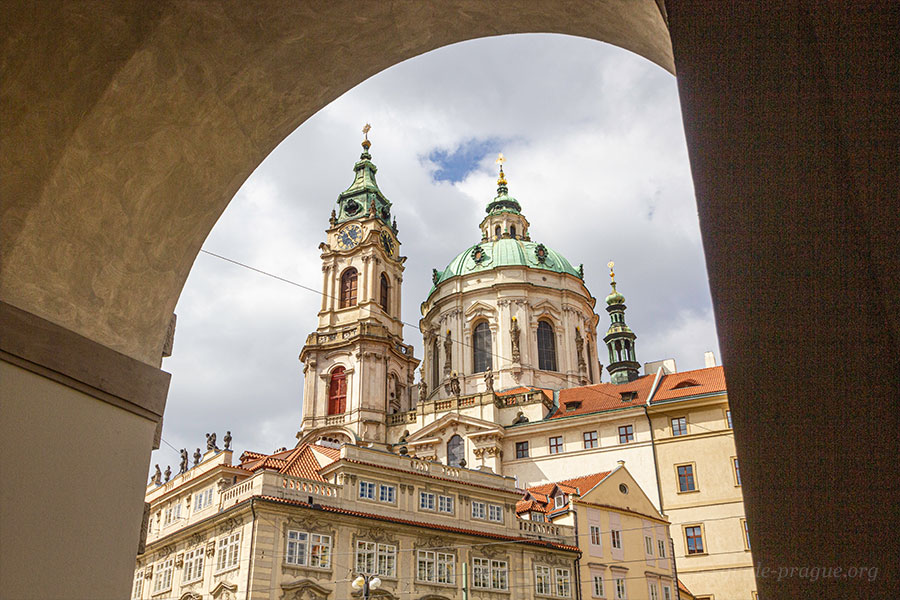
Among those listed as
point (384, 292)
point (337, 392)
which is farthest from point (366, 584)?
point (384, 292)

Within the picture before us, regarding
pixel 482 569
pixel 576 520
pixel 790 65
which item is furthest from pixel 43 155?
pixel 576 520

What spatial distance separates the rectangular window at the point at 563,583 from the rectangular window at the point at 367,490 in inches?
335

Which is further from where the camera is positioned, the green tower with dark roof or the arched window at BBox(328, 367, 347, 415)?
the green tower with dark roof

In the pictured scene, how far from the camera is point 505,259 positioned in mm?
57469

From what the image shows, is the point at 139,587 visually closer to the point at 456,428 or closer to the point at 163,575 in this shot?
the point at 163,575

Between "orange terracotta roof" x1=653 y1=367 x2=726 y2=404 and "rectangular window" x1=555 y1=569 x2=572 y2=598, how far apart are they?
14.5m

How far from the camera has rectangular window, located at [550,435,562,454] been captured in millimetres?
43688

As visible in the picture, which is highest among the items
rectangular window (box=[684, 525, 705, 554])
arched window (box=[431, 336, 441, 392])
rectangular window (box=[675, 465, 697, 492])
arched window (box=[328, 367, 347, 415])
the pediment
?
arched window (box=[431, 336, 441, 392])

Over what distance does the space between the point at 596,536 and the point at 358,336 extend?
22.3 metres

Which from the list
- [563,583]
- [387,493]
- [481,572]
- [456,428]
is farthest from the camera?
[456,428]

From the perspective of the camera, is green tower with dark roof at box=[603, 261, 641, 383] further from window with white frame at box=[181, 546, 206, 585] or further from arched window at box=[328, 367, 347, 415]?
window with white frame at box=[181, 546, 206, 585]

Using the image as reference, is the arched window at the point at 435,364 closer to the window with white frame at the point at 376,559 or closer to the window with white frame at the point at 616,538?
the window with white frame at the point at 616,538

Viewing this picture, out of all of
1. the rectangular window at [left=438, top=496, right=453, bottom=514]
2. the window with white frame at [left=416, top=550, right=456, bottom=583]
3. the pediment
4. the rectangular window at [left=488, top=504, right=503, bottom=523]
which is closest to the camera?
the window with white frame at [left=416, top=550, right=456, bottom=583]

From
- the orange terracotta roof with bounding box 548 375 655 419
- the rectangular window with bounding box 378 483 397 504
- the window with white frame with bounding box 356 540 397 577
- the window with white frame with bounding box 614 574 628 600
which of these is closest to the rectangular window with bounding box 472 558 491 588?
the window with white frame with bounding box 356 540 397 577
